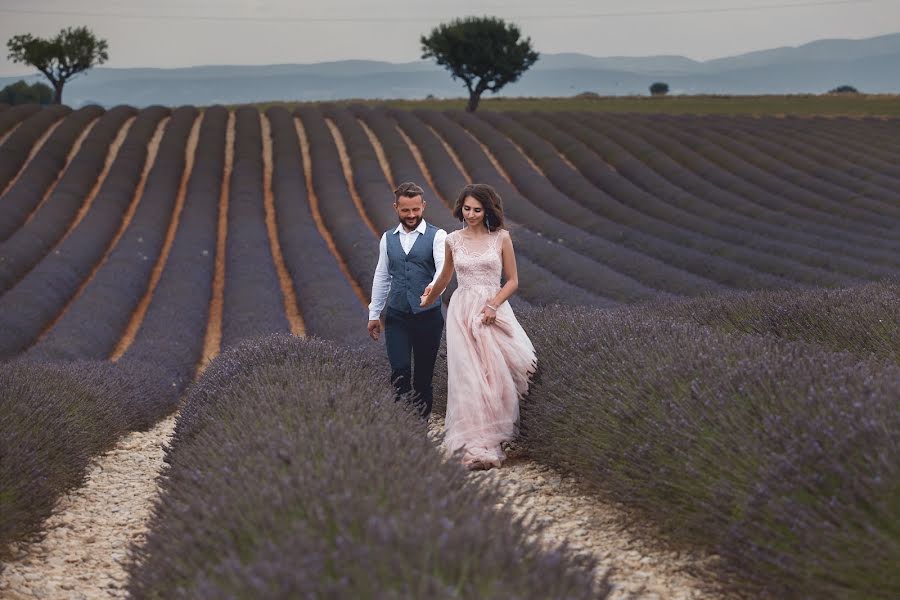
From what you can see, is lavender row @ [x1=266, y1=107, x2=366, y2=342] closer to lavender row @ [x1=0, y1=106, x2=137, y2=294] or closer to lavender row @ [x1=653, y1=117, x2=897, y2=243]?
lavender row @ [x1=0, y1=106, x2=137, y2=294]

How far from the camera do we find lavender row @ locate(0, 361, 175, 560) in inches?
139

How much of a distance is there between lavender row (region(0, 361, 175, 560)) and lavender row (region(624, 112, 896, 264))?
1060cm

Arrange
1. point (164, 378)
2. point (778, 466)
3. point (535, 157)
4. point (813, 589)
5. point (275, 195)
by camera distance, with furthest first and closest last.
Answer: point (535, 157) < point (275, 195) < point (164, 378) < point (778, 466) < point (813, 589)

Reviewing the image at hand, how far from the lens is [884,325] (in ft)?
17.2

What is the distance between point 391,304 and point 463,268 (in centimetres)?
45

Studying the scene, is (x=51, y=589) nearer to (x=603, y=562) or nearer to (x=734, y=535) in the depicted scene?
(x=603, y=562)

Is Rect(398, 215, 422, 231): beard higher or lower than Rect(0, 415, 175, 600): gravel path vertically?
higher

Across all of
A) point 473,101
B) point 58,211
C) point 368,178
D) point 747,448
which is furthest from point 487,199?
point 473,101

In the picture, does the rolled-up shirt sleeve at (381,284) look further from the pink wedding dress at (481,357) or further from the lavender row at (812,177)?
the lavender row at (812,177)

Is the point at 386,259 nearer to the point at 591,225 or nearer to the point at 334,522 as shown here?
the point at 334,522

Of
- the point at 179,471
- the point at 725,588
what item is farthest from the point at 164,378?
the point at 725,588

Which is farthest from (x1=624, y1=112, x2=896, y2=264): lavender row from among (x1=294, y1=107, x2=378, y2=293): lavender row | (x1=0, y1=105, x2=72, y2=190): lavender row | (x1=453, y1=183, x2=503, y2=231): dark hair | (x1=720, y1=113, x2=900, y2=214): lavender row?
(x1=0, y1=105, x2=72, y2=190): lavender row

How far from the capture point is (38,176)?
20484 mm

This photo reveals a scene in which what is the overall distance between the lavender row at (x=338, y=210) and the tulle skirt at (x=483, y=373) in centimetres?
842
